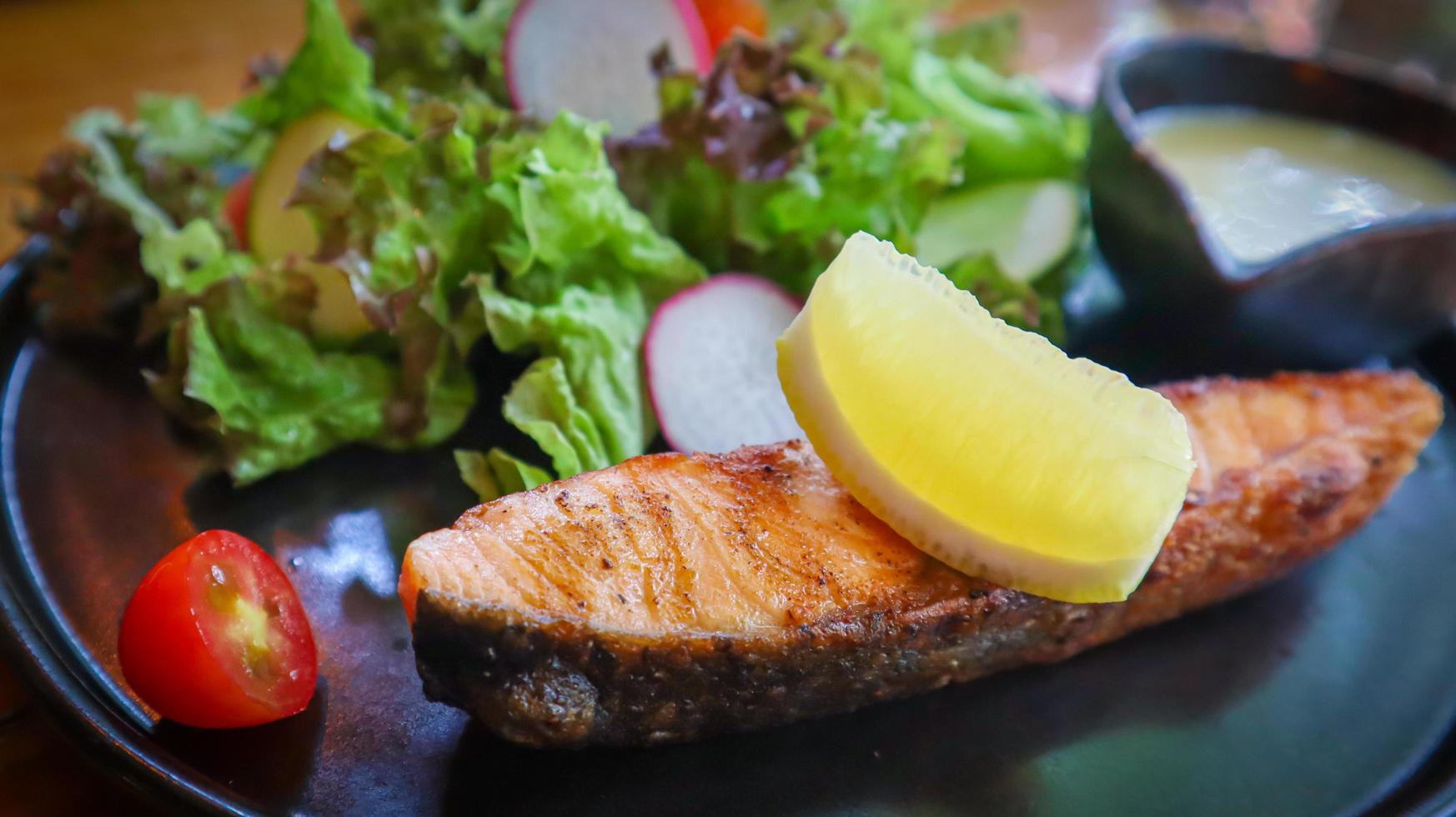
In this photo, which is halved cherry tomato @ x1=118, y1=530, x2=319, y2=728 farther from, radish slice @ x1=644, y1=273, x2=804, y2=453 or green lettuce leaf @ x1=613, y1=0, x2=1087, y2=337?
green lettuce leaf @ x1=613, y1=0, x2=1087, y2=337

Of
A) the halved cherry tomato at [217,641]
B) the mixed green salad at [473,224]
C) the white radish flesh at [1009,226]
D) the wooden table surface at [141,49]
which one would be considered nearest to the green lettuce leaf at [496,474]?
the mixed green salad at [473,224]

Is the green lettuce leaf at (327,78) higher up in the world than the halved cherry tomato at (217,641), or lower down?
higher up

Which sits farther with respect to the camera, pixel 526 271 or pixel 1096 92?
pixel 1096 92

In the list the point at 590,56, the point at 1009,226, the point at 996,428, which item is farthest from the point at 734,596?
the point at 590,56

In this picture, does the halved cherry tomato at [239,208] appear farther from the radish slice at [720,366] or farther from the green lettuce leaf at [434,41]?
the radish slice at [720,366]

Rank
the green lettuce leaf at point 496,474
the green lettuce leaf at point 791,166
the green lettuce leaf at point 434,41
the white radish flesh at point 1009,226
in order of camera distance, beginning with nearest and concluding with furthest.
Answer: the green lettuce leaf at point 496,474 < the green lettuce leaf at point 791,166 < the white radish flesh at point 1009,226 < the green lettuce leaf at point 434,41

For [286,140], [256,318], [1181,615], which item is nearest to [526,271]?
[256,318]

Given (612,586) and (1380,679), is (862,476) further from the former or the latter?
(1380,679)

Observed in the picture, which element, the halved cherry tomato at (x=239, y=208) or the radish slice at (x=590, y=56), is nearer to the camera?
the halved cherry tomato at (x=239, y=208)
